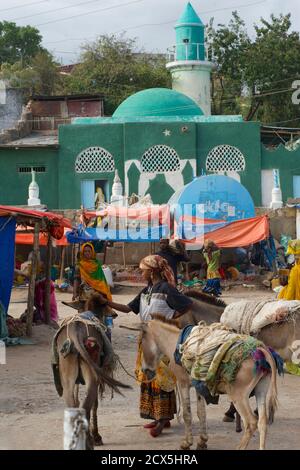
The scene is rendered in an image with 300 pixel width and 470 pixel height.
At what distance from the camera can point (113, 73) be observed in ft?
151

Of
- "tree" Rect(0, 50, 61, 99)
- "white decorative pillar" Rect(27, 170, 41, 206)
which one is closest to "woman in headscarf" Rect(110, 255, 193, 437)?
"white decorative pillar" Rect(27, 170, 41, 206)

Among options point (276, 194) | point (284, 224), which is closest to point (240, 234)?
point (284, 224)

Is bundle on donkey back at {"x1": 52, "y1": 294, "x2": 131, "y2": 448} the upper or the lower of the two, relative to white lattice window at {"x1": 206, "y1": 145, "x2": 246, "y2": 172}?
lower

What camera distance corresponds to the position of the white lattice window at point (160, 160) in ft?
107

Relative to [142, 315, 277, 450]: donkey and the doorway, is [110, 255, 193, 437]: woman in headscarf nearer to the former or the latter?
[142, 315, 277, 450]: donkey

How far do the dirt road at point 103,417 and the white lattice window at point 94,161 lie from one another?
20.4 m

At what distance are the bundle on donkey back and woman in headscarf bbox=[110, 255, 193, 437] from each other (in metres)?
0.40

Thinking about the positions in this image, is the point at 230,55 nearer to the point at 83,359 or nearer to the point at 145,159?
the point at 145,159

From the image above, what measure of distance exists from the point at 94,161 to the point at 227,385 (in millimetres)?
26211

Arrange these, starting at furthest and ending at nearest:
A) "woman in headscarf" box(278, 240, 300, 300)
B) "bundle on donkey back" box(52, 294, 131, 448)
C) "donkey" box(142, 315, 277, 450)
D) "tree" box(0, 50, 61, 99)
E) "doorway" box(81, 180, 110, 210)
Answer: "tree" box(0, 50, 61, 99), "doorway" box(81, 180, 110, 210), "woman in headscarf" box(278, 240, 300, 300), "bundle on donkey back" box(52, 294, 131, 448), "donkey" box(142, 315, 277, 450)

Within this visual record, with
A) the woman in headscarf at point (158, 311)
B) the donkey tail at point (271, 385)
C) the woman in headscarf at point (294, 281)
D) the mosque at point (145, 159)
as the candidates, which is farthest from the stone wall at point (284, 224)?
the donkey tail at point (271, 385)

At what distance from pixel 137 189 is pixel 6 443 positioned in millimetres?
24640

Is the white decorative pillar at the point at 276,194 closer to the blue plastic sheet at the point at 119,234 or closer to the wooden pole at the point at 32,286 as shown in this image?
the blue plastic sheet at the point at 119,234

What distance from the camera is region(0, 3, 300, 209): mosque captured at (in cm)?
3259
